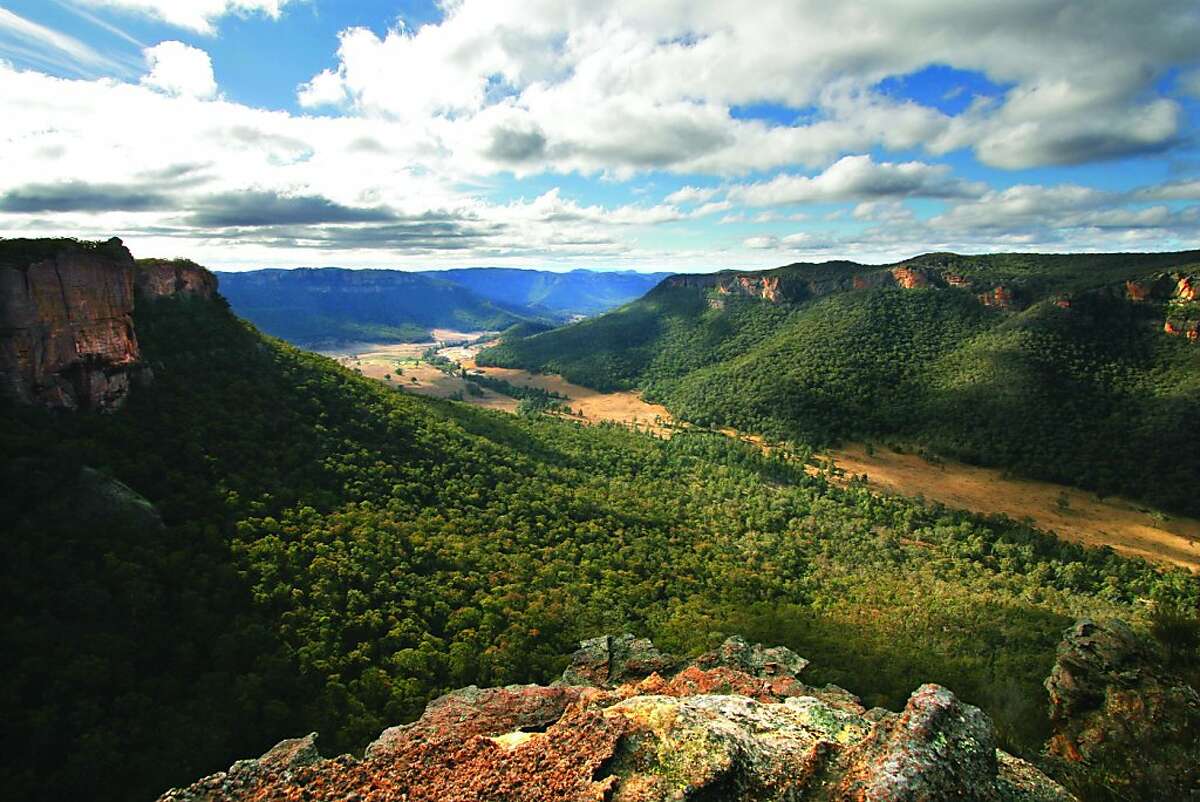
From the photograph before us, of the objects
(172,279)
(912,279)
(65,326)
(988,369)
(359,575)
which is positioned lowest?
(359,575)

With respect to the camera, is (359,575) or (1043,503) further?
(1043,503)

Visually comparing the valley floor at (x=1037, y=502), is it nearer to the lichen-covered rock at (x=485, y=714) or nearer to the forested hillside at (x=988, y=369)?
the forested hillside at (x=988, y=369)

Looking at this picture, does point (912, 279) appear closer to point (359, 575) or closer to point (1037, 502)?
point (1037, 502)

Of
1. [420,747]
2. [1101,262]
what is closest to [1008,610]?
[420,747]

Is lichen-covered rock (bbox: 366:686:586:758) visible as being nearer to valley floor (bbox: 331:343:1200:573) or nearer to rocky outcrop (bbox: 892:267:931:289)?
valley floor (bbox: 331:343:1200:573)

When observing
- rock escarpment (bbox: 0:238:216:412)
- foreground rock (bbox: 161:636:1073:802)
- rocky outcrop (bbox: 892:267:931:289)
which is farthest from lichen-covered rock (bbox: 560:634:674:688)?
rocky outcrop (bbox: 892:267:931:289)

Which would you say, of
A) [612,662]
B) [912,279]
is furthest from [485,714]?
[912,279]
